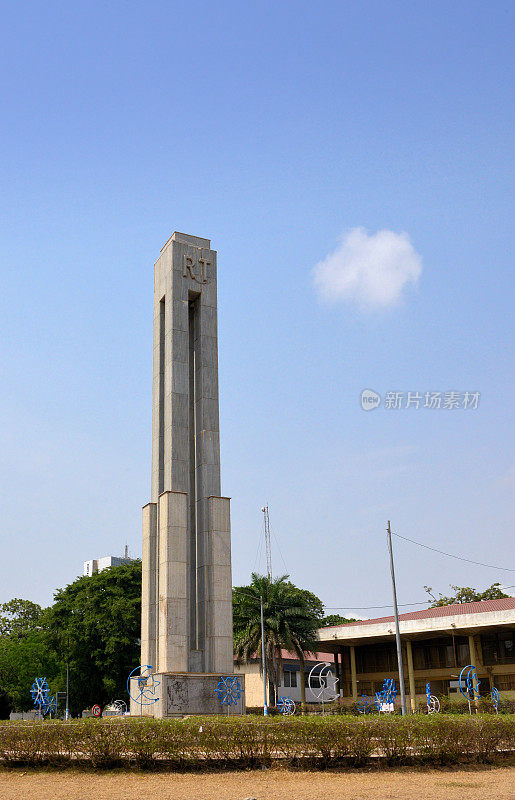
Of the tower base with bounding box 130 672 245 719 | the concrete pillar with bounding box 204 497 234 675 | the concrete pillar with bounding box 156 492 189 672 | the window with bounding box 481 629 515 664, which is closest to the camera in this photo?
the tower base with bounding box 130 672 245 719

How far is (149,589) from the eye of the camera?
26.4m

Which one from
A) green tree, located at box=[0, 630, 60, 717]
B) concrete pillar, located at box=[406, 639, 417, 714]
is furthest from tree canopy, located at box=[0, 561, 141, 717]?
concrete pillar, located at box=[406, 639, 417, 714]

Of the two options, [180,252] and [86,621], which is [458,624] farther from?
[180,252]

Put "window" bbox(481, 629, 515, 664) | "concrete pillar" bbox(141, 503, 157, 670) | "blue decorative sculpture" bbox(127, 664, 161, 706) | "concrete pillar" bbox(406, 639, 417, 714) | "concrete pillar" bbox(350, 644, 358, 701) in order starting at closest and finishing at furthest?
"blue decorative sculpture" bbox(127, 664, 161, 706) < "concrete pillar" bbox(141, 503, 157, 670) < "window" bbox(481, 629, 515, 664) < "concrete pillar" bbox(406, 639, 417, 714) < "concrete pillar" bbox(350, 644, 358, 701)

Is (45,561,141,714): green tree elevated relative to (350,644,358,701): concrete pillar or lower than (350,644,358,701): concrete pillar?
elevated

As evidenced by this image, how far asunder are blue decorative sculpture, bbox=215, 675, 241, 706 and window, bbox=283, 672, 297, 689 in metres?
40.6

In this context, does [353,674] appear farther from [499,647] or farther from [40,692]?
[40,692]

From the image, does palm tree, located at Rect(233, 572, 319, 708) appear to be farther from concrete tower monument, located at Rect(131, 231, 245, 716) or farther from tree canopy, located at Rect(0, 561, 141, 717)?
concrete tower monument, located at Rect(131, 231, 245, 716)

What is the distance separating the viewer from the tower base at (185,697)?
23750mm

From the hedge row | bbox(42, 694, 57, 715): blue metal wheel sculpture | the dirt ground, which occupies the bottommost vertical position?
bbox(42, 694, 57, 715): blue metal wheel sculpture

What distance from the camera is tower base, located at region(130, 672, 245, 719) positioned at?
23.8 meters

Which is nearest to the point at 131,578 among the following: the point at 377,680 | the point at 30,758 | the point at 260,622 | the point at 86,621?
→ the point at 86,621

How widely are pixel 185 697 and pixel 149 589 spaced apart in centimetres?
398

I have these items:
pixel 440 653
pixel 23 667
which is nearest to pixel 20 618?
pixel 23 667
